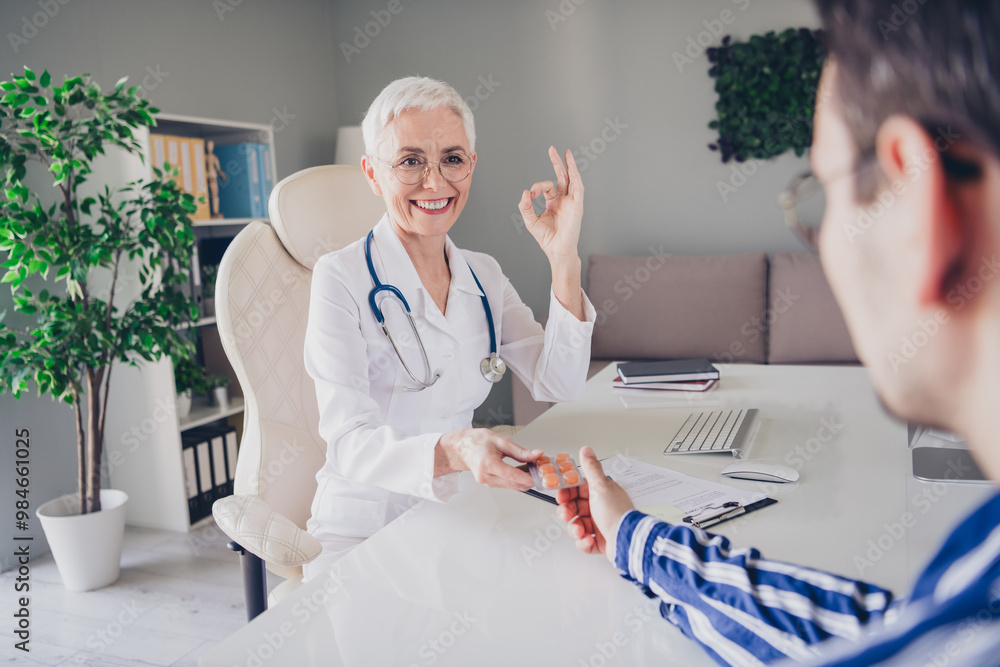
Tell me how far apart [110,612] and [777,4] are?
3711mm

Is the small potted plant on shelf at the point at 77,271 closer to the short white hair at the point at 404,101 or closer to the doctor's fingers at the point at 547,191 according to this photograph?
the short white hair at the point at 404,101

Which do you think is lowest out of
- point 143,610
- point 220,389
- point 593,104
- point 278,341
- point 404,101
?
point 143,610

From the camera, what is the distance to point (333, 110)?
4.31 m

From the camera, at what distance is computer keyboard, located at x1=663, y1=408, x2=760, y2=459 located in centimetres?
134

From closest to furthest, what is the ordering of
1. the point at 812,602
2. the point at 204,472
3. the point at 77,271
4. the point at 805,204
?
the point at 805,204
the point at 812,602
the point at 77,271
the point at 204,472

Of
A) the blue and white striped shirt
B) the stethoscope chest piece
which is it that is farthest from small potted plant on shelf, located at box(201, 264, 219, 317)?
the blue and white striped shirt

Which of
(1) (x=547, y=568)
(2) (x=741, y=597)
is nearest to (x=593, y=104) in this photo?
(1) (x=547, y=568)

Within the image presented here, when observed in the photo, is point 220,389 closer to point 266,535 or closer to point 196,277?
point 196,277

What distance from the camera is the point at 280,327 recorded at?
60.9 inches

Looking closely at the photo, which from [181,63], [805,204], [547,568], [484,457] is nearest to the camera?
[805,204]


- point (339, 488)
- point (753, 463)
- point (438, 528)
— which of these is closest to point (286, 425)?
point (339, 488)

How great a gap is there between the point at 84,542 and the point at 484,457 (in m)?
2.01

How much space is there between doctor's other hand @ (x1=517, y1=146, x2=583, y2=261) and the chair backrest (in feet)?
1.46

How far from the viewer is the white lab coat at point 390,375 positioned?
4.04 feet
